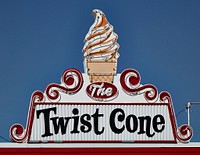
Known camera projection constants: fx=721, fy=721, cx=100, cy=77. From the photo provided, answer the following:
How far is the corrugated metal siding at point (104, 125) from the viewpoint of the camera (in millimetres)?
24297

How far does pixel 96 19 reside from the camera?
25391 mm

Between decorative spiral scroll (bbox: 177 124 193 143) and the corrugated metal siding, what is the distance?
31cm

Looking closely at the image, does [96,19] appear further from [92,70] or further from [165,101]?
[165,101]

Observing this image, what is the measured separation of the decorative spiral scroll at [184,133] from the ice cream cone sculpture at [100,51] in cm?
292

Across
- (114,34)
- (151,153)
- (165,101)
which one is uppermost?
(114,34)

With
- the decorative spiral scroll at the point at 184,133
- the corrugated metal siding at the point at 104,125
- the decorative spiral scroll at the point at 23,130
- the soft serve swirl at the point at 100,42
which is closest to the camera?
the decorative spiral scroll at the point at 23,130

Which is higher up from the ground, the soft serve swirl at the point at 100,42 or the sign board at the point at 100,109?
the soft serve swirl at the point at 100,42

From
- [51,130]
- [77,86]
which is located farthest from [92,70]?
[51,130]

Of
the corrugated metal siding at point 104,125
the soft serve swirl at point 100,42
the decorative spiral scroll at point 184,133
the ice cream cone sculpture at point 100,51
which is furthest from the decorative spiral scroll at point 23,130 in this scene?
the decorative spiral scroll at point 184,133

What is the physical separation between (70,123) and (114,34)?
3.56m

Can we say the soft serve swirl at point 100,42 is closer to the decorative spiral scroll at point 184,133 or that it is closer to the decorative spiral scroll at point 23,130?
the decorative spiral scroll at point 23,130

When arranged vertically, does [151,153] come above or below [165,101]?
below

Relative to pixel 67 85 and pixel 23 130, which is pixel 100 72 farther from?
pixel 23 130

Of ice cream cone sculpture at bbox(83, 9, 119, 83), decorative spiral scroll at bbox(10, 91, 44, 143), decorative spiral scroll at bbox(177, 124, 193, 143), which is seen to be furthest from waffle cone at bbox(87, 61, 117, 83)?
decorative spiral scroll at bbox(177, 124, 193, 143)
